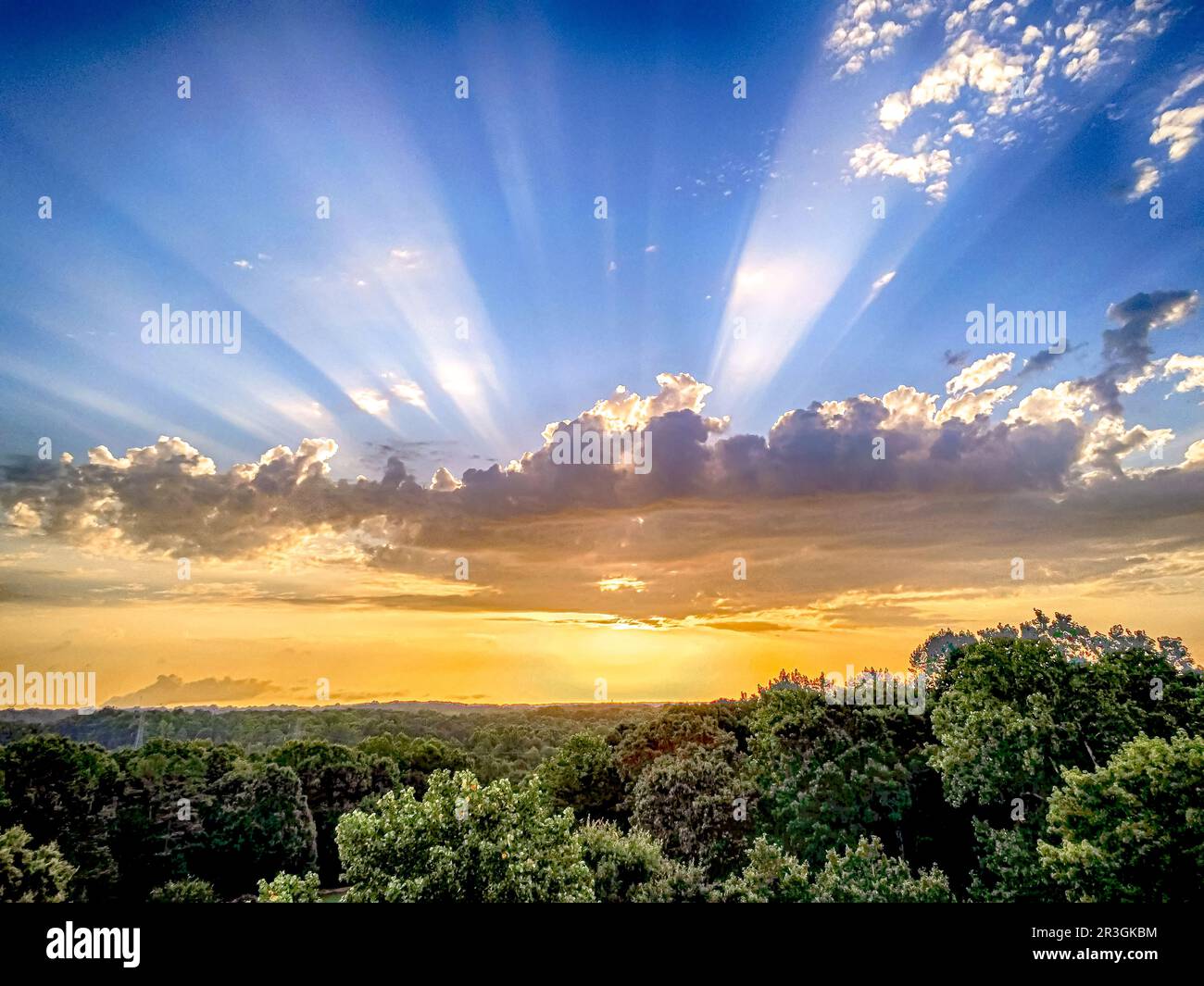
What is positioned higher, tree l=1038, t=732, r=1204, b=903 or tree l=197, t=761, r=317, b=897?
tree l=1038, t=732, r=1204, b=903

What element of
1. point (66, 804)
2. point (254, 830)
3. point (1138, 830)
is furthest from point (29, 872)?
point (1138, 830)

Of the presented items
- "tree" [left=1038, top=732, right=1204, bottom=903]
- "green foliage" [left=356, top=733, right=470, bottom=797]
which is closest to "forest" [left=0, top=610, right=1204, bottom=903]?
"tree" [left=1038, top=732, right=1204, bottom=903]

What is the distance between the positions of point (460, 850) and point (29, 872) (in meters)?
Result: 25.0

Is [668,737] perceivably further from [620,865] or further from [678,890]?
[678,890]

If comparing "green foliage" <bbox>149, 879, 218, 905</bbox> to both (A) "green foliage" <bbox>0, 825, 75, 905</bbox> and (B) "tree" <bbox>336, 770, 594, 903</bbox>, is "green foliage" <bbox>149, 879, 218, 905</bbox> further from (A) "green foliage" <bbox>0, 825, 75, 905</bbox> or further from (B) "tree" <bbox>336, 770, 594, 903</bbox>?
(B) "tree" <bbox>336, 770, 594, 903</bbox>

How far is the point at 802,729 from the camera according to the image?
46188 millimetres

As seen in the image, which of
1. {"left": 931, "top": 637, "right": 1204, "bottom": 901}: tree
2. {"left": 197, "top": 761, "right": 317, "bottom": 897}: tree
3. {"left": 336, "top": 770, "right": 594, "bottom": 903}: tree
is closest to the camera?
{"left": 336, "top": 770, "right": 594, "bottom": 903}: tree

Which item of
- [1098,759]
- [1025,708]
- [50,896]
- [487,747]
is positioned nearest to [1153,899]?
[1098,759]

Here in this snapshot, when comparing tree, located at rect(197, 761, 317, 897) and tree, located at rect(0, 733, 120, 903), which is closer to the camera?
tree, located at rect(0, 733, 120, 903)

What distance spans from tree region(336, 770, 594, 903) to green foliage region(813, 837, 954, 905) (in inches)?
463

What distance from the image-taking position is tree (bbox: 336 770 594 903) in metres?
25.0
